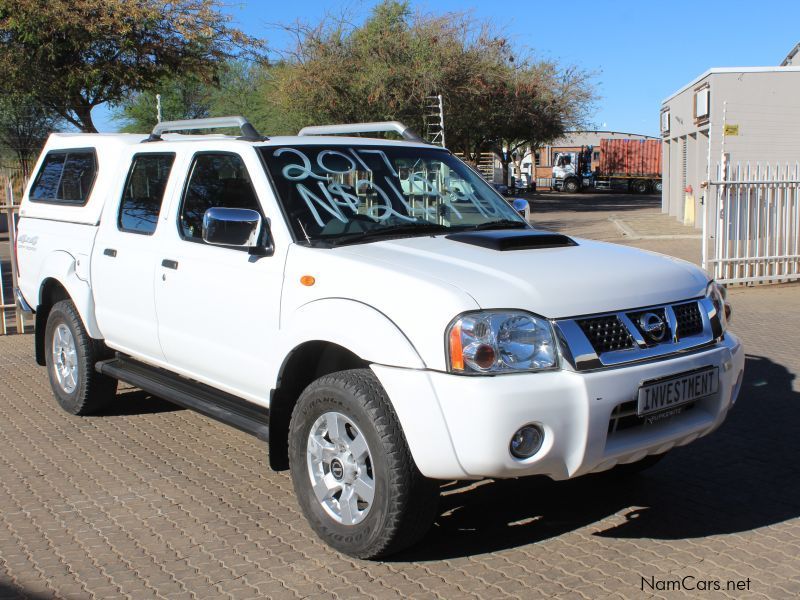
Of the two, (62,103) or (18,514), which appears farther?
(62,103)

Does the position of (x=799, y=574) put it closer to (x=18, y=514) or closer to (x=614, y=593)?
(x=614, y=593)

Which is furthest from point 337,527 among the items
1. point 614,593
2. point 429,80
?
point 429,80

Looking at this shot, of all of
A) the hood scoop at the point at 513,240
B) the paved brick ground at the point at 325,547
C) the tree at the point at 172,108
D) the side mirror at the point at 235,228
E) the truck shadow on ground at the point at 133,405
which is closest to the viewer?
the paved brick ground at the point at 325,547

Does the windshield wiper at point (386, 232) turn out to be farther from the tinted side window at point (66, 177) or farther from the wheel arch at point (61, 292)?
the tinted side window at point (66, 177)

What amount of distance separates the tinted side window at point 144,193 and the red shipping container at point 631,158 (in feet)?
169

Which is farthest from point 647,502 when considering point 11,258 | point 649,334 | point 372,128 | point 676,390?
point 11,258

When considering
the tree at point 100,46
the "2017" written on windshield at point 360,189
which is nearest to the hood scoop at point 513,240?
the "2017" written on windshield at point 360,189

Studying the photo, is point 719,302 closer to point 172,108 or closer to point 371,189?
point 371,189

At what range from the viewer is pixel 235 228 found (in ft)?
A: 14.5

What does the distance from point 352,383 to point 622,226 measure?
23797 mm

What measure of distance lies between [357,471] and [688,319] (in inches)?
66.6

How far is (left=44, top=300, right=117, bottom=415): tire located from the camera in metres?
6.26

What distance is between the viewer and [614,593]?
3.69 meters

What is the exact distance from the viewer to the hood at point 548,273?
3.65 m
